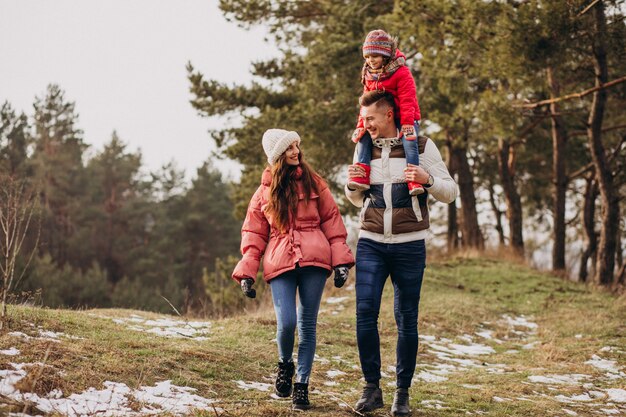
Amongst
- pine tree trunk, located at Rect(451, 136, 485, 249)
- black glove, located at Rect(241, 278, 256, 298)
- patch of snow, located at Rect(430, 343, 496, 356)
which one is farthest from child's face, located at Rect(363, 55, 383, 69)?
pine tree trunk, located at Rect(451, 136, 485, 249)

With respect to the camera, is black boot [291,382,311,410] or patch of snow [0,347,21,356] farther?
patch of snow [0,347,21,356]

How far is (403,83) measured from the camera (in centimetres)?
495

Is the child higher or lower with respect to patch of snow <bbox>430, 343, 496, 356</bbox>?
higher

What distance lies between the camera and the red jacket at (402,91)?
4750 mm

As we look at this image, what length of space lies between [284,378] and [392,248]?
1.25 m

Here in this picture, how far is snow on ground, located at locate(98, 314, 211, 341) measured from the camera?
23.6 ft

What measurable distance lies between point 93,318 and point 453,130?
39.3ft

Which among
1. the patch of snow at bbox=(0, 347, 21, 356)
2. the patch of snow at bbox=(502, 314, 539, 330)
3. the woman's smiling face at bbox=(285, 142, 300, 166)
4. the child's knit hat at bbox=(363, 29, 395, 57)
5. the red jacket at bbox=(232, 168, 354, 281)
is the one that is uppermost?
the child's knit hat at bbox=(363, 29, 395, 57)

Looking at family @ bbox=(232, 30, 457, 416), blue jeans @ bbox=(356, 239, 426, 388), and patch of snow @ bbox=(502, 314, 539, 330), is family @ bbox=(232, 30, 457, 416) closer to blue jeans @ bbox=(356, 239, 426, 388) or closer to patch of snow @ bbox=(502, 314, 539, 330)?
blue jeans @ bbox=(356, 239, 426, 388)

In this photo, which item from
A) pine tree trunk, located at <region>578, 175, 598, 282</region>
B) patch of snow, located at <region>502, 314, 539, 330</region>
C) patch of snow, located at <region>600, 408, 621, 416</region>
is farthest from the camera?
pine tree trunk, located at <region>578, 175, 598, 282</region>

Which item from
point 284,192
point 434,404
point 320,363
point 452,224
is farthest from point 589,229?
point 284,192

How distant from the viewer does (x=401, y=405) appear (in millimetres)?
4613

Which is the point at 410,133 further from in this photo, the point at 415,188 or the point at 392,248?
the point at 392,248

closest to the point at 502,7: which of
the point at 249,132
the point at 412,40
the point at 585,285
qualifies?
the point at 412,40
